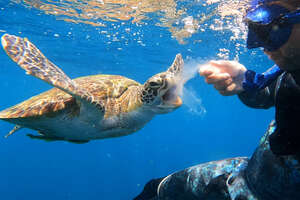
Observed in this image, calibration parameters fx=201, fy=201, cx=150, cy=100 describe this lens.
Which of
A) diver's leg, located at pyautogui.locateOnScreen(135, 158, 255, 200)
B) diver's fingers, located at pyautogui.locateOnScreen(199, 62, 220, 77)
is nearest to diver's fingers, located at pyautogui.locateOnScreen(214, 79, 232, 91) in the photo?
diver's fingers, located at pyautogui.locateOnScreen(199, 62, 220, 77)

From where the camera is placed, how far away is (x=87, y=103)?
8.86ft

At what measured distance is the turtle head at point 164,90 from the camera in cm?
237

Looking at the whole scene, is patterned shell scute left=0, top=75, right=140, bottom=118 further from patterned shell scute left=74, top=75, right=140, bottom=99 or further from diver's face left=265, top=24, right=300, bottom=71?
diver's face left=265, top=24, right=300, bottom=71

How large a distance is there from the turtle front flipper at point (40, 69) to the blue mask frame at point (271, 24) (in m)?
1.97

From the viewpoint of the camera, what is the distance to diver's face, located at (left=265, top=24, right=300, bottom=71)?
4.03ft

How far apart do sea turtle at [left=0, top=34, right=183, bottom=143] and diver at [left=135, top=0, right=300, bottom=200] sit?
0.73m

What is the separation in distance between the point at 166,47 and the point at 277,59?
12.6 metres

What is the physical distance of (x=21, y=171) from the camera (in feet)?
82.5

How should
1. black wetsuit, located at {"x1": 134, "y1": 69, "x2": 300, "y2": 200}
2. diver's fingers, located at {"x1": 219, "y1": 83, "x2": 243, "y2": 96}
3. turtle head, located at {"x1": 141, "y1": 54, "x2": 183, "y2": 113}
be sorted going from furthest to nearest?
turtle head, located at {"x1": 141, "y1": 54, "x2": 183, "y2": 113}, diver's fingers, located at {"x1": 219, "y1": 83, "x2": 243, "y2": 96}, black wetsuit, located at {"x1": 134, "y1": 69, "x2": 300, "y2": 200}

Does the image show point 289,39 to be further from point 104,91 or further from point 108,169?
point 108,169

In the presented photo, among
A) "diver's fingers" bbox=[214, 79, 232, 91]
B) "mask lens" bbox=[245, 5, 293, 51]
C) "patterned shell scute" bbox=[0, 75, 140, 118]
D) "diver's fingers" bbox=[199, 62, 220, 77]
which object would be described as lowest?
"patterned shell scute" bbox=[0, 75, 140, 118]

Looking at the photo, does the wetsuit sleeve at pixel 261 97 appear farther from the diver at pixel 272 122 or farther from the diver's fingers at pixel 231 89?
the diver's fingers at pixel 231 89

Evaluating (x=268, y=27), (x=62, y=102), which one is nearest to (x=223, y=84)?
(x=268, y=27)

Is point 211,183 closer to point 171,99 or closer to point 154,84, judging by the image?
point 171,99
